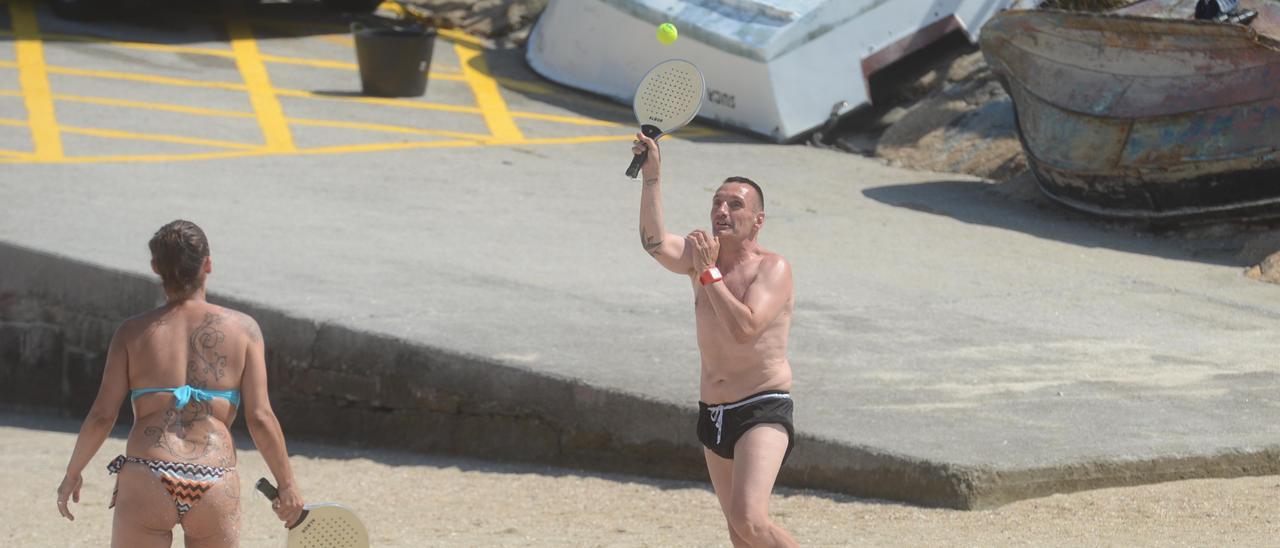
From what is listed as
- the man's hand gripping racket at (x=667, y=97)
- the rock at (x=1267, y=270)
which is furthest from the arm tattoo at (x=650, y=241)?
the rock at (x=1267, y=270)

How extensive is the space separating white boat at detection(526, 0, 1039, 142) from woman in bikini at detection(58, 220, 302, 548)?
1140 centimetres

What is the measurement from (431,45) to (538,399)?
9.47 metres

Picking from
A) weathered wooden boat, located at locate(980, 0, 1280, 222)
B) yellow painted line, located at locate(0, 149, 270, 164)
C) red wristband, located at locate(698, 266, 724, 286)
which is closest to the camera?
red wristband, located at locate(698, 266, 724, 286)

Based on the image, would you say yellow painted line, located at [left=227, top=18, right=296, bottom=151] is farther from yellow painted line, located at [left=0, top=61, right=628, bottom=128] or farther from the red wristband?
the red wristband

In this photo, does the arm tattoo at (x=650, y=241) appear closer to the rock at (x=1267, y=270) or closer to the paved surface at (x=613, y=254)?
the paved surface at (x=613, y=254)

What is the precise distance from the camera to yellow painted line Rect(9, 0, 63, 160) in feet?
44.4

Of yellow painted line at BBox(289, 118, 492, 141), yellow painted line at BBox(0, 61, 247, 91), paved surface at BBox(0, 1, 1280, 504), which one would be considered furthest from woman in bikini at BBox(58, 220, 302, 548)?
yellow painted line at BBox(0, 61, 247, 91)

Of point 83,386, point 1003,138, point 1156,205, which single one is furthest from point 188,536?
point 1003,138

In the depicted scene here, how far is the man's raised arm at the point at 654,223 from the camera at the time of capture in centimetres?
525

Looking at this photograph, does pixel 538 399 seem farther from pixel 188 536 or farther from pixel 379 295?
pixel 188 536

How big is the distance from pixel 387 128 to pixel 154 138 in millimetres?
2239

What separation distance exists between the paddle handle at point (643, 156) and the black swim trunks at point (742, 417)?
78cm

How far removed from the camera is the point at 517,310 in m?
9.12

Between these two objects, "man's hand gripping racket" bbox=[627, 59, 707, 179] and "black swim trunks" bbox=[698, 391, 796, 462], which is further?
"man's hand gripping racket" bbox=[627, 59, 707, 179]
